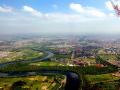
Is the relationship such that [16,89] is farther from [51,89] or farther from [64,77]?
[64,77]

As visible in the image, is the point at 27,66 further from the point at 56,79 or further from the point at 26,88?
the point at 26,88

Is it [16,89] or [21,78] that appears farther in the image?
[21,78]

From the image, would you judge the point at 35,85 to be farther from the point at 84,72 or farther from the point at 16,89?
the point at 84,72

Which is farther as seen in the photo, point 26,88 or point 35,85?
point 35,85

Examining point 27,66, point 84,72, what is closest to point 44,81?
point 84,72

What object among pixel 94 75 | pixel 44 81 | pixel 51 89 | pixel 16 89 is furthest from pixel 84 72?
pixel 16 89

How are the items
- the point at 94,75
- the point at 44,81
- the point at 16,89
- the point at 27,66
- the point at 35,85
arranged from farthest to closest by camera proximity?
the point at 27,66 < the point at 94,75 < the point at 44,81 < the point at 35,85 < the point at 16,89

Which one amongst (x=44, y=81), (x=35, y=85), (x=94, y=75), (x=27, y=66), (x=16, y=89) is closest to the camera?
(x=16, y=89)

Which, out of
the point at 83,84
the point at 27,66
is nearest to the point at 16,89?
the point at 83,84

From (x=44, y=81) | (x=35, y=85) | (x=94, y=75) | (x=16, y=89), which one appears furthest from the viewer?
(x=94, y=75)
